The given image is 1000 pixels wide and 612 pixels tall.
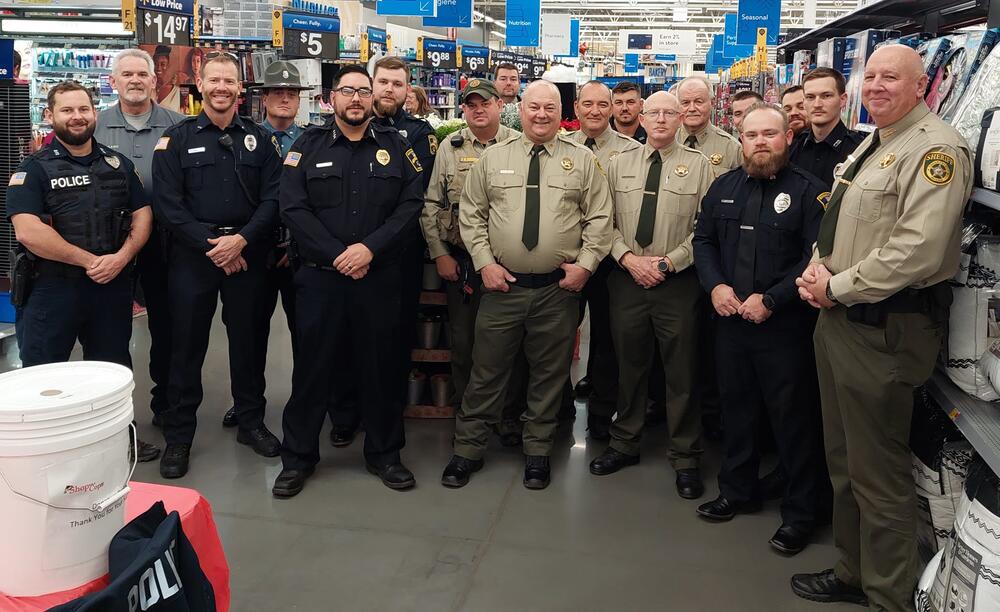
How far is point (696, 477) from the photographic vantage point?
A: 12.4ft

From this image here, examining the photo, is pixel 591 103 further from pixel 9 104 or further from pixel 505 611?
pixel 9 104

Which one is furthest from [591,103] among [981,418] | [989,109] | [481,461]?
[981,418]

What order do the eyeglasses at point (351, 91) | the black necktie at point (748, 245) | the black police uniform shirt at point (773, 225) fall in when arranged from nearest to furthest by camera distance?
the black police uniform shirt at point (773, 225), the black necktie at point (748, 245), the eyeglasses at point (351, 91)

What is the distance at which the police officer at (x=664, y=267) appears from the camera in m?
3.73

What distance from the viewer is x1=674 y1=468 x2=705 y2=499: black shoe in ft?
12.3

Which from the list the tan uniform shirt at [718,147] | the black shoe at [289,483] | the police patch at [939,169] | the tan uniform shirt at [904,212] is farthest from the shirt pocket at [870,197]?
the black shoe at [289,483]

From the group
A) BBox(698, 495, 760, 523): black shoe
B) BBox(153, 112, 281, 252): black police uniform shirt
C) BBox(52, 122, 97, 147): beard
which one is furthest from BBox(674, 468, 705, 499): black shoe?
BBox(52, 122, 97, 147): beard

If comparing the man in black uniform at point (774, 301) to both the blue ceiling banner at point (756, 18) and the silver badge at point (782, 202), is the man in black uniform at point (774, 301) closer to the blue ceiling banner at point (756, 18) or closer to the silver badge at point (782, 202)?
the silver badge at point (782, 202)

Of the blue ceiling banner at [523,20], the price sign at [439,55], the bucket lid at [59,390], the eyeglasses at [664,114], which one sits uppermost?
the blue ceiling banner at [523,20]

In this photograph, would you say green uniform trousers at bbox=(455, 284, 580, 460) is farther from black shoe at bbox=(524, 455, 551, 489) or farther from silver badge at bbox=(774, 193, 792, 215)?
silver badge at bbox=(774, 193, 792, 215)

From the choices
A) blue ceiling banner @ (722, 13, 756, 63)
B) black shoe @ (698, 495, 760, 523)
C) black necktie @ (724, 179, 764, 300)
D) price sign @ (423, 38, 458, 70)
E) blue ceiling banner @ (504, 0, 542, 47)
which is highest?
blue ceiling banner @ (722, 13, 756, 63)

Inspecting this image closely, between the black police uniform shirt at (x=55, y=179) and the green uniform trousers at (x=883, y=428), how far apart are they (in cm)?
305

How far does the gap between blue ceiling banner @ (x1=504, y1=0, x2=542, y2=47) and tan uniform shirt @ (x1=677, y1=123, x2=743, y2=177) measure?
12.8 metres

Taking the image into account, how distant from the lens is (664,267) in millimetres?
3666
